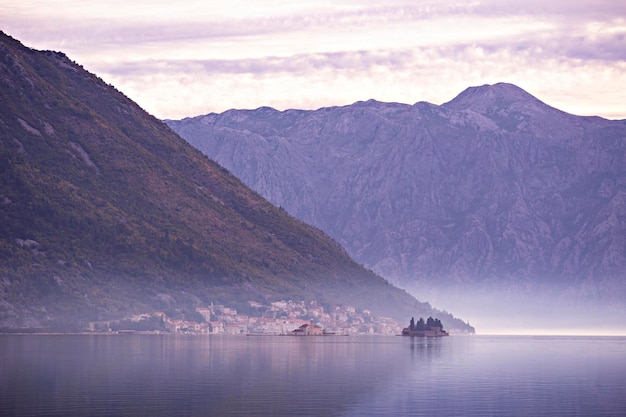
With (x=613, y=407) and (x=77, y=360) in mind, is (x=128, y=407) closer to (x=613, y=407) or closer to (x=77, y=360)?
(x=613, y=407)

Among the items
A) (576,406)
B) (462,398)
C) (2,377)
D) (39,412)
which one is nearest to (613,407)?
(576,406)

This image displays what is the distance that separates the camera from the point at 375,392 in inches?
5522

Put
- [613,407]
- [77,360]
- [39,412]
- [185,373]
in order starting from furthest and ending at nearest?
[77,360] → [185,373] → [613,407] → [39,412]

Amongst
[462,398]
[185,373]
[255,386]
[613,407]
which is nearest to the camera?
[613,407]

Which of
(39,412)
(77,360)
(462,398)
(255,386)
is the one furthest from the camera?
(77,360)

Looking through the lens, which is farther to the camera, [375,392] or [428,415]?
[375,392]

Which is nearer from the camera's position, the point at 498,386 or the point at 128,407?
the point at 128,407

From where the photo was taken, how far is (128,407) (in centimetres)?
11906

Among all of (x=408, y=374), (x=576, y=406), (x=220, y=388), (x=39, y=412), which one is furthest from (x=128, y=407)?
(x=408, y=374)

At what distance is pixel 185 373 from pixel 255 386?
72.8 feet

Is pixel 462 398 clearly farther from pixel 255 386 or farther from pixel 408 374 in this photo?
pixel 408 374

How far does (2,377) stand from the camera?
147875mm

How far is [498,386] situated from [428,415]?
36.6 metres

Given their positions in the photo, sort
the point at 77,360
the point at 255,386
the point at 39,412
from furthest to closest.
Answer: the point at 77,360
the point at 255,386
the point at 39,412
